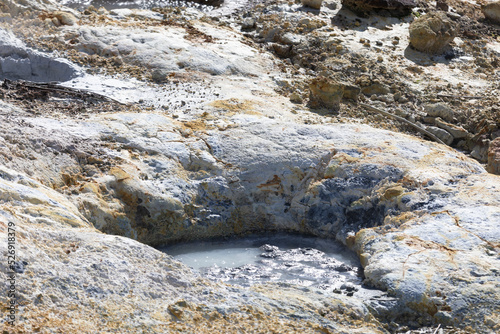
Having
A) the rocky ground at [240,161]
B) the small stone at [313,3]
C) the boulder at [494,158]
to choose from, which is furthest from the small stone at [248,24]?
the boulder at [494,158]

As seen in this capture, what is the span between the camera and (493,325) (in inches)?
192

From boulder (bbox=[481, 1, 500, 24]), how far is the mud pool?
8.52m

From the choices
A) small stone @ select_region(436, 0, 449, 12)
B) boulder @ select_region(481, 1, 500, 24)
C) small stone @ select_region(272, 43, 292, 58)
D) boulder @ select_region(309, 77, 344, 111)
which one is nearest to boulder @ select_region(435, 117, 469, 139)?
boulder @ select_region(309, 77, 344, 111)

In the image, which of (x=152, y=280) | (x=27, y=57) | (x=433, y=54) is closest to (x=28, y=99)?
(x=27, y=57)

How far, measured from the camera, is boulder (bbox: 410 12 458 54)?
1112cm

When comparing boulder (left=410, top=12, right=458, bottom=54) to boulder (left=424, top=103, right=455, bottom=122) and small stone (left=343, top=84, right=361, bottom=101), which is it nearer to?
boulder (left=424, top=103, right=455, bottom=122)

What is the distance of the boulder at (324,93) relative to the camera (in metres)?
8.58

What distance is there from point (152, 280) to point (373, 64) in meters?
6.67

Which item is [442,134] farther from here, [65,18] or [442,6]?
[65,18]

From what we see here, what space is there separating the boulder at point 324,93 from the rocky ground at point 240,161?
2cm

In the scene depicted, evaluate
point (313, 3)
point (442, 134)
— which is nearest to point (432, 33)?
point (313, 3)

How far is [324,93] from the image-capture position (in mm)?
8578

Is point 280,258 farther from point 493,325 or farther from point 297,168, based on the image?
point 493,325

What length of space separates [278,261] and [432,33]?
6.50 meters
